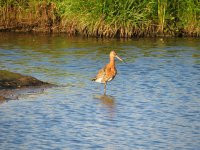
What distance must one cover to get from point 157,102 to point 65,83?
115 inches

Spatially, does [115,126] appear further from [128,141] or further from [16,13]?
[16,13]

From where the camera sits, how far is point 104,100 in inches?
590

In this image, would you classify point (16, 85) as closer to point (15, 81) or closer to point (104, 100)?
point (15, 81)

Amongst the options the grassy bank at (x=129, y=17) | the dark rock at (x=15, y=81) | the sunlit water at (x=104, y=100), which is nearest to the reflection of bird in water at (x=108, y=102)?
the sunlit water at (x=104, y=100)

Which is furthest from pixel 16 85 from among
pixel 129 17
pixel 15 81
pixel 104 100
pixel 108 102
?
pixel 129 17

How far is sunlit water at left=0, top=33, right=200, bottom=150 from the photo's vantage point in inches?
456

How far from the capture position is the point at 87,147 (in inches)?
433

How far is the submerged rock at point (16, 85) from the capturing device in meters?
14.8

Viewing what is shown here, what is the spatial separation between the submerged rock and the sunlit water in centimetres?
29

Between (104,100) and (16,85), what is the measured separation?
6.56 feet

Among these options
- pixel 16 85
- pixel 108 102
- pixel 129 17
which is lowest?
pixel 108 102

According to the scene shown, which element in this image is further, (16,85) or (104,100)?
(16,85)

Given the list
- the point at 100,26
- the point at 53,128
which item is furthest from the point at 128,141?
the point at 100,26

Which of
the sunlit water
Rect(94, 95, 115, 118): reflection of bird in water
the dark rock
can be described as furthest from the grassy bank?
Rect(94, 95, 115, 118): reflection of bird in water
